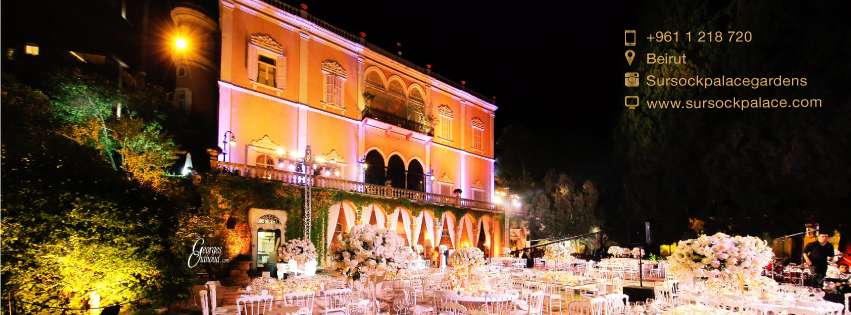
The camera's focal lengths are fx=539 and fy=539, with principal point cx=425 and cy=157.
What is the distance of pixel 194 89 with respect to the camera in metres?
18.8

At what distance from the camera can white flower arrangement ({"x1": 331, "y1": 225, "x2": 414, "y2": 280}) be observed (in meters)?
6.36

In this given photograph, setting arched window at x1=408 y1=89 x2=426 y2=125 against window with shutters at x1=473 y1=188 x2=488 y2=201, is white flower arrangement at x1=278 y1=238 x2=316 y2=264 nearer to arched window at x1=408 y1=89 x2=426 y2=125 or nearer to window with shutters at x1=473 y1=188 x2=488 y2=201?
arched window at x1=408 y1=89 x2=426 y2=125

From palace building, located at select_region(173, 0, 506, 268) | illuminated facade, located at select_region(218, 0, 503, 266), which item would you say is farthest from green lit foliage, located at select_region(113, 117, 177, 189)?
illuminated facade, located at select_region(218, 0, 503, 266)

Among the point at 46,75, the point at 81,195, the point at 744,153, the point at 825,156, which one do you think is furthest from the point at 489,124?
the point at 81,195

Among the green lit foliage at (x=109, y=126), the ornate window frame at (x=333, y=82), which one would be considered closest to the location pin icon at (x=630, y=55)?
the ornate window frame at (x=333, y=82)

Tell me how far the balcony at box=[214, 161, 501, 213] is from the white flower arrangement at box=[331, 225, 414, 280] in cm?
741

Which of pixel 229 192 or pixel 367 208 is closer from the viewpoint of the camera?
pixel 229 192

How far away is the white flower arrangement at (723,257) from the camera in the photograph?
20.7 feet

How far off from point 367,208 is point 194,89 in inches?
291

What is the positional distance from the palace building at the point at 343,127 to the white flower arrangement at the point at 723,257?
348 inches

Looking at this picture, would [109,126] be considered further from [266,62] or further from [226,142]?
[266,62]

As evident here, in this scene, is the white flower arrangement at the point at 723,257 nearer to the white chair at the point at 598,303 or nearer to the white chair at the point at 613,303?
the white chair at the point at 613,303

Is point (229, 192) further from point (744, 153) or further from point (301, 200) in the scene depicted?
point (744, 153)

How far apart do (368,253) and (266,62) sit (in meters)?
14.3
